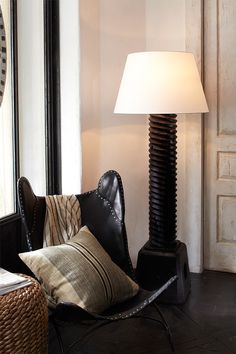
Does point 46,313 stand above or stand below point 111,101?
below

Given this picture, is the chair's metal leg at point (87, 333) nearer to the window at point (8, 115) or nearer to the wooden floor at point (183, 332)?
the wooden floor at point (183, 332)

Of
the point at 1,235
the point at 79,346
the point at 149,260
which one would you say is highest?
the point at 1,235

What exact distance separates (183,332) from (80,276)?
710 mm

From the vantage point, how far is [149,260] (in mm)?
2912

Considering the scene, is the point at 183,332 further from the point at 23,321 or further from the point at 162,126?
the point at 162,126

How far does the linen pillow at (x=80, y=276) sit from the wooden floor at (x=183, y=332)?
299mm

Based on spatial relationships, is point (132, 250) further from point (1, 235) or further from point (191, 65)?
point (191, 65)

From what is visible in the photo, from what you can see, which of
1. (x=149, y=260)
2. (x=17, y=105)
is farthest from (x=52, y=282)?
(x=17, y=105)

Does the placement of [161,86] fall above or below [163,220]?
above

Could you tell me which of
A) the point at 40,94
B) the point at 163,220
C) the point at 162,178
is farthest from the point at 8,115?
the point at 163,220

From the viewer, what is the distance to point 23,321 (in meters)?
1.83

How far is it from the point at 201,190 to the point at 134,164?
1.66 ft

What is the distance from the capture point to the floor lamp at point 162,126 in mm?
2615

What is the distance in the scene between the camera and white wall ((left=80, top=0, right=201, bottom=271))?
3117 millimetres
